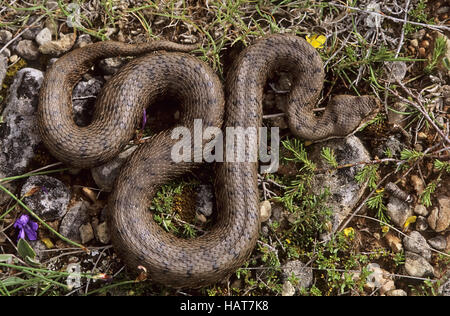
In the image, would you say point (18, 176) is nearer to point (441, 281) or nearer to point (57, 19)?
point (57, 19)

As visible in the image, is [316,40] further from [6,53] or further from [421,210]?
[6,53]

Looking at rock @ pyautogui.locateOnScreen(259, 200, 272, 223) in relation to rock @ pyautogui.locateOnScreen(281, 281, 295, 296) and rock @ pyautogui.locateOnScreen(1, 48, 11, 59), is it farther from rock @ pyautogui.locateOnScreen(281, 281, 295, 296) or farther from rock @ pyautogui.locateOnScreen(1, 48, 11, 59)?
rock @ pyautogui.locateOnScreen(1, 48, 11, 59)

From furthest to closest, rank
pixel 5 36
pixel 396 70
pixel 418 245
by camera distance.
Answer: pixel 396 70
pixel 5 36
pixel 418 245

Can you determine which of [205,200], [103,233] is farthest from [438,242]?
[103,233]

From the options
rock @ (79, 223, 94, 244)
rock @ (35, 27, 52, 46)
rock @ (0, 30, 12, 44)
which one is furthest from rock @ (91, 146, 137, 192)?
rock @ (0, 30, 12, 44)

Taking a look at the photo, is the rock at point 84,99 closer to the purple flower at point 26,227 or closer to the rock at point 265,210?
the purple flower at point 26,227

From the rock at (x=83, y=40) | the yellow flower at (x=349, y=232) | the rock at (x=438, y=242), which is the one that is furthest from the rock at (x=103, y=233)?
the rock at (x=438, y=242)
